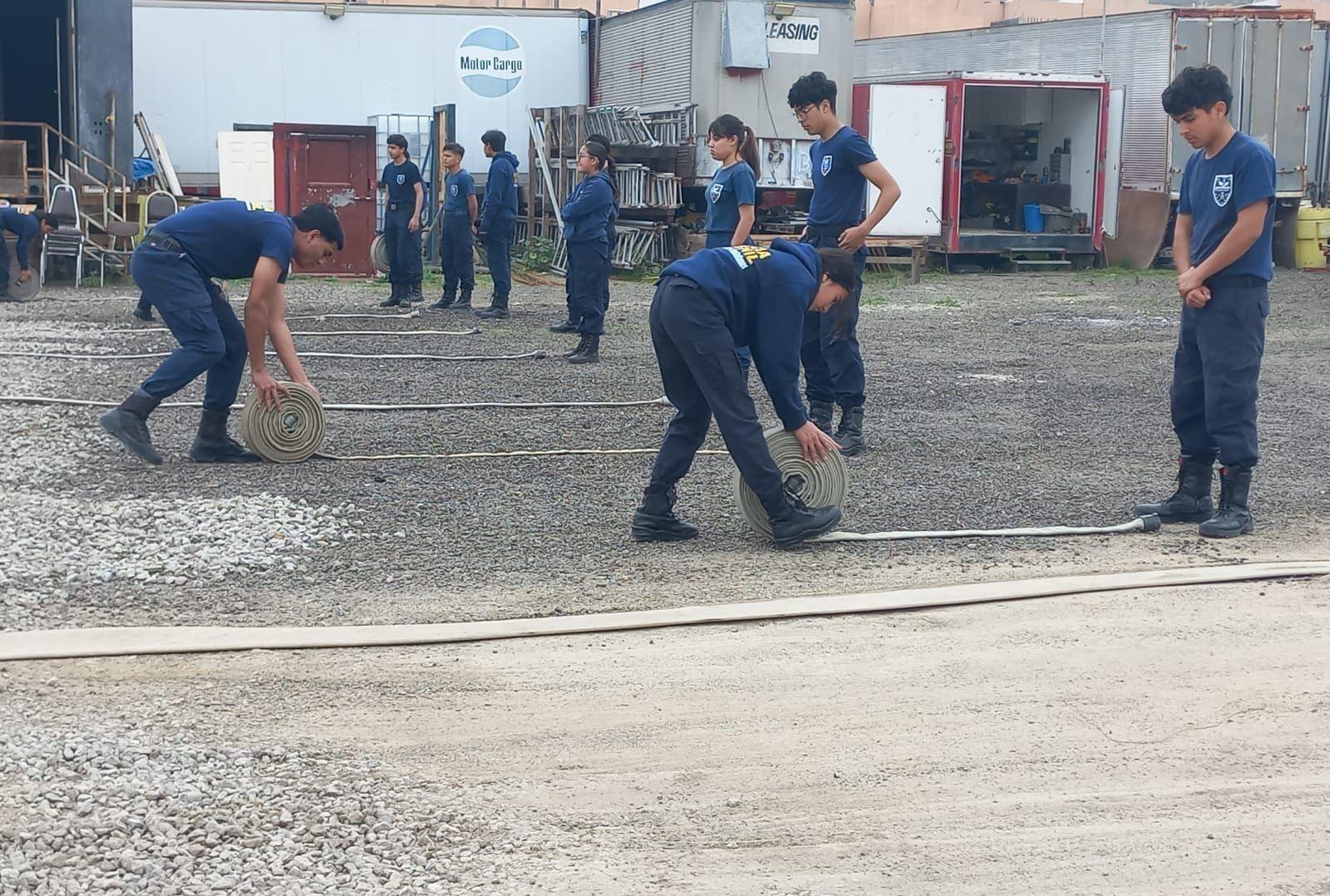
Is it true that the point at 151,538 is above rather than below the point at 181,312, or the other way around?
below

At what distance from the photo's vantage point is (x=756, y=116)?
19.3 metres

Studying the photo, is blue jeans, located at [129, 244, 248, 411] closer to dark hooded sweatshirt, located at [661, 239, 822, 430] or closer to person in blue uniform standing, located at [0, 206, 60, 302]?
dark hooded sweatshirt, located at [661, 239, 822, 430]

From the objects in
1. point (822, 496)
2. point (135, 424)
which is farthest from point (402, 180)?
point (822, 496)

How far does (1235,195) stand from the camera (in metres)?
5.93

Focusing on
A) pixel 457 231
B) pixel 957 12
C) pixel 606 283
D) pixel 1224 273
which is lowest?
pixel 606 283

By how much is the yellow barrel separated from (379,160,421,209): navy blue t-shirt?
13149 millimetres

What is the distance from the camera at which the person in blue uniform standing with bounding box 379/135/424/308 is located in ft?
50.6

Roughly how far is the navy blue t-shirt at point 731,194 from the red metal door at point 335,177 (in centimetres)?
1020

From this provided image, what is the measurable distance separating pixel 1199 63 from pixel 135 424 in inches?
672

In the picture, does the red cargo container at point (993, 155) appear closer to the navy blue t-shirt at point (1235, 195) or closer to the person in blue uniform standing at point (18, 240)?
the person in blue uniform standing at point (18, 240)

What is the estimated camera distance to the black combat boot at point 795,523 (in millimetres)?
5855

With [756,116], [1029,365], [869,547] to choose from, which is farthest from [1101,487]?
[756,116]

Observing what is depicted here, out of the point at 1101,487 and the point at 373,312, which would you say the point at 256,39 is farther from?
the point at 1101,487

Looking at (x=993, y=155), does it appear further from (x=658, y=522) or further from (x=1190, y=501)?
(x=658, y=522)
